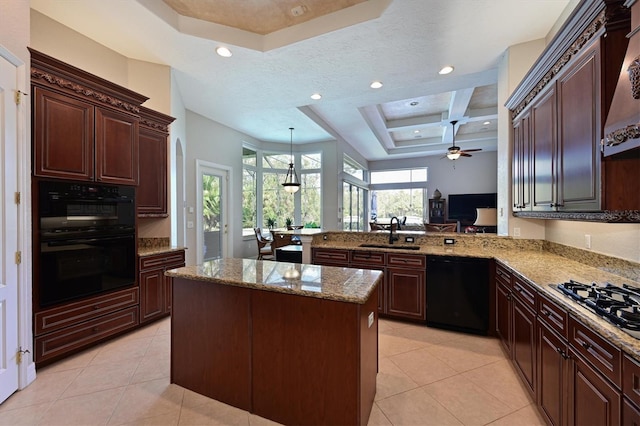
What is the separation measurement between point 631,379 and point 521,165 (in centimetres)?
224

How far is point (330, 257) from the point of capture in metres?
3.74

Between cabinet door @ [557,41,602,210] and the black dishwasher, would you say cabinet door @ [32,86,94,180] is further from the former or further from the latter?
cabinet door @ [557,41,602,210]

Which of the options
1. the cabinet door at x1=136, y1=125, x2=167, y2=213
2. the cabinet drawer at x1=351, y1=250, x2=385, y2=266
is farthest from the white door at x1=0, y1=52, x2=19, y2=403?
the cabinet drawer at x1=351, y1=250, x2=385, y2=266

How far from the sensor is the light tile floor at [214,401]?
184 centimetres

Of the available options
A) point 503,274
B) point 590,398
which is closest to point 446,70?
point 503,274

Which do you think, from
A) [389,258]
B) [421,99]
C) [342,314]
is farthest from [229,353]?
[421,99]

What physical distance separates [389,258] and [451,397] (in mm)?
1576

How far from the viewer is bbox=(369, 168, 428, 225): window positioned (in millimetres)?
10102

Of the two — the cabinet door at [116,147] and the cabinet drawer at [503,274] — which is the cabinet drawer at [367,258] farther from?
the cabinet door at [116,147]

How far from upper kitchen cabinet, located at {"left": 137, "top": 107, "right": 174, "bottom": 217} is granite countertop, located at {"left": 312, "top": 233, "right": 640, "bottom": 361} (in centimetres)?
218

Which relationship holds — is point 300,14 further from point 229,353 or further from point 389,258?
point 229,353

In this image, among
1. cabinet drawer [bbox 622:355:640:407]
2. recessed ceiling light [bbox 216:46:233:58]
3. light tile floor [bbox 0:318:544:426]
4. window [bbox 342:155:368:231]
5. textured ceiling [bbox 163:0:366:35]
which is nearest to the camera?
cabinet drawer [bbox 622:355:640:407]

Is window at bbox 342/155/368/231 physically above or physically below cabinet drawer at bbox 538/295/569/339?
above

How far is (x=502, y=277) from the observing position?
2.61 metres
